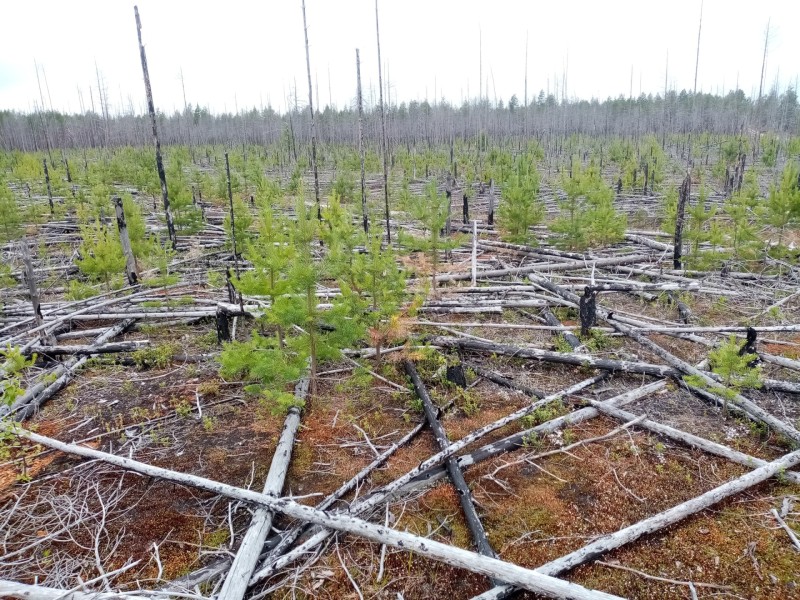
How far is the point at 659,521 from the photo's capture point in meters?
3.83

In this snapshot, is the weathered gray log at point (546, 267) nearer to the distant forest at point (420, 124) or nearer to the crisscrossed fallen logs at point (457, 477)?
the crisscrossed fallen logs at point (457, 477)

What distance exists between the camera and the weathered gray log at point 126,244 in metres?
8.95

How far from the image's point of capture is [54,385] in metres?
6.28

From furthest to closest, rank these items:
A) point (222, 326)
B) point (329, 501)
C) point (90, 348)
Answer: point (222, 326) < point (90, 348) < point (329, 501)

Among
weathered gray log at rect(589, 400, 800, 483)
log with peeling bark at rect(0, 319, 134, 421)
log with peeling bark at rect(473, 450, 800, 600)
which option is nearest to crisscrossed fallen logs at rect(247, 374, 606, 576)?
weathered gray log at rect(589, 400, 800, 483)

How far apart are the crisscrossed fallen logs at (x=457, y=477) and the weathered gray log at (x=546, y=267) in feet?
13.1

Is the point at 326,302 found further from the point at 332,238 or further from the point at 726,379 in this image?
the point at 726,379

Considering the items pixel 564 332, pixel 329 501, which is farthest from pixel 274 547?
pixel 564 332

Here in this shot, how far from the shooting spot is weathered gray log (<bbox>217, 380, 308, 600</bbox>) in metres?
3.34

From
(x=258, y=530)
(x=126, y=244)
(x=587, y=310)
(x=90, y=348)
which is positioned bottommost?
(x=258, y=530)

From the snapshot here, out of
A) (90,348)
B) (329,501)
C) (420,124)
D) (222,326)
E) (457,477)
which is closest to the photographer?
(329,501)

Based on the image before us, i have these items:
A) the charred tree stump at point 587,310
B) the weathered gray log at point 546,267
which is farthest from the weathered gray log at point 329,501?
the weathered gray log at point 546,267

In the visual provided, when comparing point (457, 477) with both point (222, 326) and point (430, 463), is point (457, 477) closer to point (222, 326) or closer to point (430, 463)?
point (430, 463)

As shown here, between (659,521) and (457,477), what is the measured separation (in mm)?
1600
